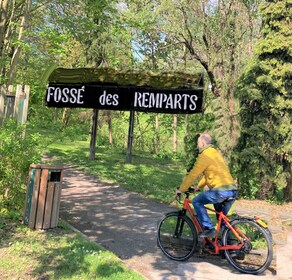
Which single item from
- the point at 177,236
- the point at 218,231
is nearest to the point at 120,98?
the point at 177,236

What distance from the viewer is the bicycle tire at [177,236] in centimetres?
575

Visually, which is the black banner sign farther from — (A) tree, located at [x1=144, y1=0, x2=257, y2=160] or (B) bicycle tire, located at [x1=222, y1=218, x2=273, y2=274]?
(B) bicycle tire, located at [x1=222, y1=218, x2=273, y2=274]

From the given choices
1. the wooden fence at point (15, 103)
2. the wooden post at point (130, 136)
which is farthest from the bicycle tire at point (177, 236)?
the wooden post at point (130, 136)

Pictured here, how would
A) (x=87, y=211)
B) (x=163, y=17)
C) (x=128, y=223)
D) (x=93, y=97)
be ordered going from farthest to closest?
(x=163, y=17) → (x=93, y=97) → (x=87, y=211) → (x=128, y=223)

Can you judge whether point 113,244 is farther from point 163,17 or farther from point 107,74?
point 163,17

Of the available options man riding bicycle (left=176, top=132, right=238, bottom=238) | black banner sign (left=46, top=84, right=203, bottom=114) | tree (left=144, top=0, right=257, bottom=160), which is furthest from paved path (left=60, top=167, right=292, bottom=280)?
tree (left=144, top=0, right=257, bottom=160)

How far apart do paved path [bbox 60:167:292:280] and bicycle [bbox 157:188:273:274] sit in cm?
17

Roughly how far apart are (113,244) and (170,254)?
98 centimetres

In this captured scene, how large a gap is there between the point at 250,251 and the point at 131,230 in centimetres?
230

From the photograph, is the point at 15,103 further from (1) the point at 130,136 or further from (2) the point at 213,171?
(1) the point at 130,136

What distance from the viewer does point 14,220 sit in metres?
6.59

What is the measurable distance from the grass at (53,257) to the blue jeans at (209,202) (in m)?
1.38

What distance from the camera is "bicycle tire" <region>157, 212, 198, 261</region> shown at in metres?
5.75

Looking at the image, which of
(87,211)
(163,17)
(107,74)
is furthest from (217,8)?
(87,211)
